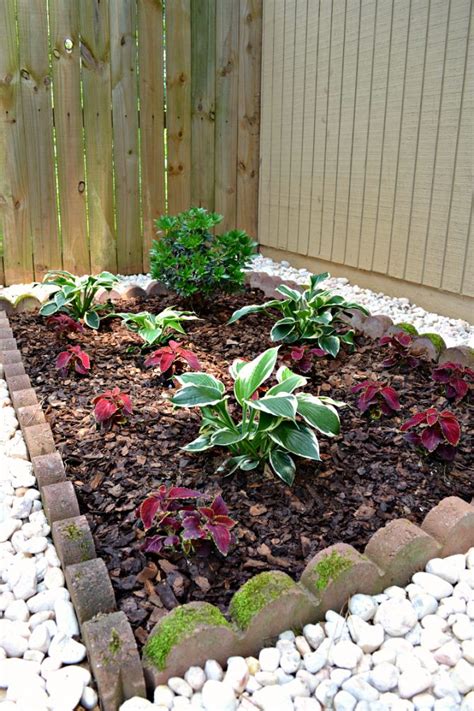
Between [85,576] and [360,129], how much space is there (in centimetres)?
299

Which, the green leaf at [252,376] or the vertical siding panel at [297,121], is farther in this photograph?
the vertical siding panel at [297,121]

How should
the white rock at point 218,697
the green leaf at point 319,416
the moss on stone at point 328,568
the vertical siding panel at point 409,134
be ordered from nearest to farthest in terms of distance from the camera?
the white rock at point 218,697
the moss on stone at point 328,568
the green leaf at point 319,416
the vertical siding panel at point 409,134

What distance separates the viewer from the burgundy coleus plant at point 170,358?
88.5 inches

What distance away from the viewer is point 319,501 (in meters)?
1.62

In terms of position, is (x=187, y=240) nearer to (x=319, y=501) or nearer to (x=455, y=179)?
(x=455, y=179)

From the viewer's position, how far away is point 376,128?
3.37 metres

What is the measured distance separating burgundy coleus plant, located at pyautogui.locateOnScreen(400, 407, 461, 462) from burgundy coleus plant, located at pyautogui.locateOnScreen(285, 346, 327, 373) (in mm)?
604

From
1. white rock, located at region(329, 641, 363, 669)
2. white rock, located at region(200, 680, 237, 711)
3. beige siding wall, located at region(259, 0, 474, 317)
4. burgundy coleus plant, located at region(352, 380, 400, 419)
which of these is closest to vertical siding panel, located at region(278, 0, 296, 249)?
beige siding wall, located at region(259, 0, 474, 317)

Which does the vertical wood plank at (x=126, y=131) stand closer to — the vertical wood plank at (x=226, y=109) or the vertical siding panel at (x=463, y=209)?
the vertical wood plank at (x=226, y=109)

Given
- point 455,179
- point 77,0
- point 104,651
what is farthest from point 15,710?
point 77,0

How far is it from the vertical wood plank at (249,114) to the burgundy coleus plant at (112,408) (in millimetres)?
2799

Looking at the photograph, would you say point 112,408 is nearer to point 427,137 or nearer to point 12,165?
point 427,137

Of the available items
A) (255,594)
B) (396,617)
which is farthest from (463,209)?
(255,594)

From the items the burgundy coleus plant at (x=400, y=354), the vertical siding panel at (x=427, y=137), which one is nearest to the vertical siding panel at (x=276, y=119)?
the vertical siding panel at (x=427, y=137)
